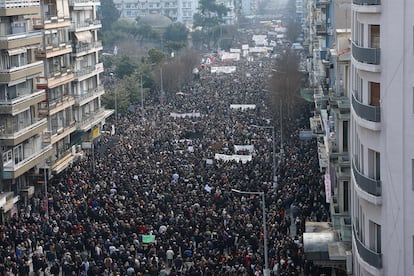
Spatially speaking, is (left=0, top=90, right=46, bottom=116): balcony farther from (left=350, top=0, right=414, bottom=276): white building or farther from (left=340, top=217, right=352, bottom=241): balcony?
(left=350, top=0, right=414, bottom=276): white building

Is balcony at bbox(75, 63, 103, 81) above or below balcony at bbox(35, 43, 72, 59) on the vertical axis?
below

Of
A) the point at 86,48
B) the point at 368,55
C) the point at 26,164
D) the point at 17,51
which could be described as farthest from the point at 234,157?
the point at 368,55

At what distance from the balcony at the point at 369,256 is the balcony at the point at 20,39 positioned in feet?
71.7

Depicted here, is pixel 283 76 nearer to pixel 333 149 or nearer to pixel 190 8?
pixel 333 149

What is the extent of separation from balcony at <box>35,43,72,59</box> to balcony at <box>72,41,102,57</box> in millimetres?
2034

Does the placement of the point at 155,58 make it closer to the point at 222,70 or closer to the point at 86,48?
the point at 222,70

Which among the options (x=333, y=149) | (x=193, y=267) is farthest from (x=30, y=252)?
(x=333, y=149)

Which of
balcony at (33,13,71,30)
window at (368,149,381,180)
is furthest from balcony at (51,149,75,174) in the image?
window at (368,149,381,180)

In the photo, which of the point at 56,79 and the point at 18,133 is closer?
the point at 18,133

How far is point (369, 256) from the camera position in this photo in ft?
67.1

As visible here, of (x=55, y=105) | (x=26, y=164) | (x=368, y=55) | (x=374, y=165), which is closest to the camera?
(x=368, y=55)

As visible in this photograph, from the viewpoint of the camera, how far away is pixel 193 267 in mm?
28359

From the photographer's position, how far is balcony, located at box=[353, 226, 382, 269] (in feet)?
65.9

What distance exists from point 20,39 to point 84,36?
15.8 metres
